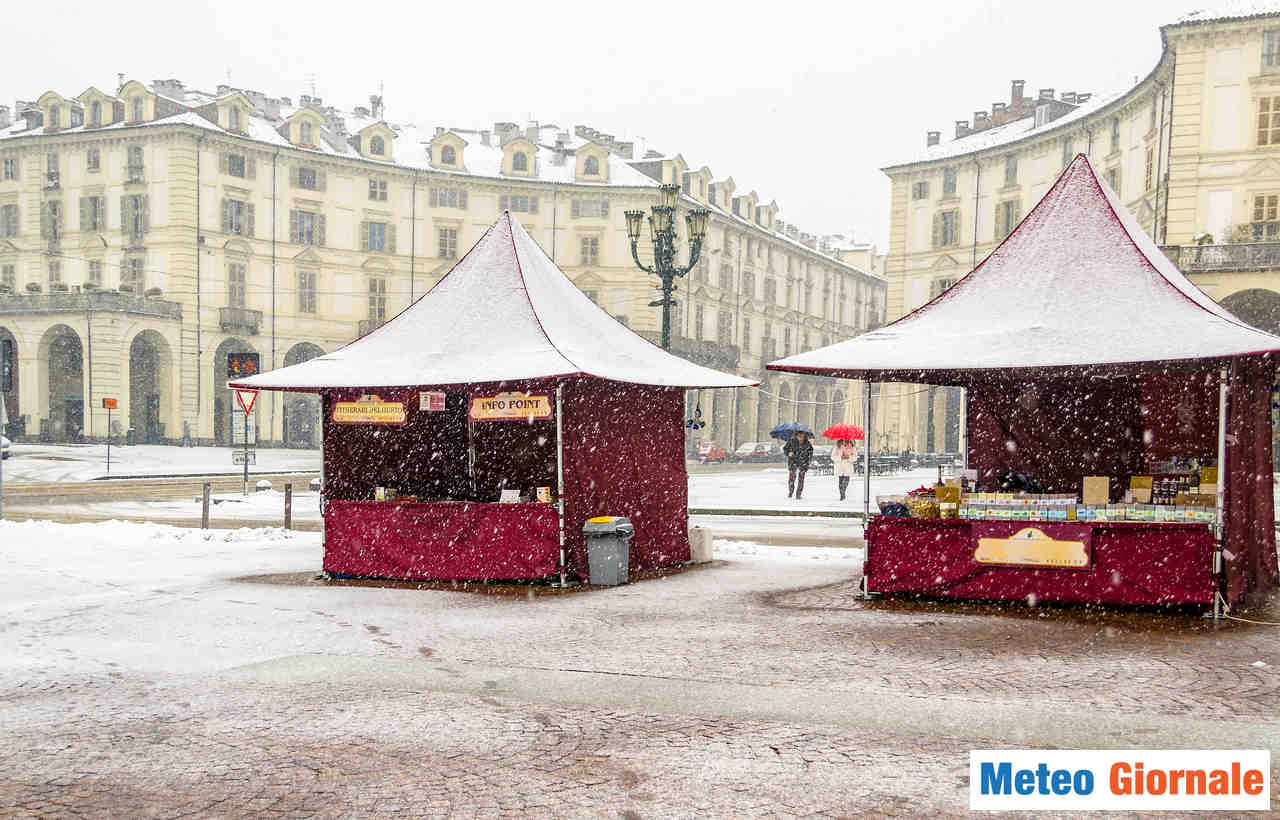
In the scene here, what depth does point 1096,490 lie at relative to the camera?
1252 cm

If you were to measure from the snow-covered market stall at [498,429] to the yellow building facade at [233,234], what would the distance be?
1543 inches

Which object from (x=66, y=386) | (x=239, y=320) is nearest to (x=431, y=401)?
(x=239, y=320)

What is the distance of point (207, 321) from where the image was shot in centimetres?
5291

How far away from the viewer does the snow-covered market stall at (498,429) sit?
13195 millimetres

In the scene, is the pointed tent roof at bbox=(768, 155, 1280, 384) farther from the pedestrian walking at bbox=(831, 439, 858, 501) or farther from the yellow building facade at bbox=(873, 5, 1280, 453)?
the yellow building facade at bbox=(873, 5, 1280, 453)

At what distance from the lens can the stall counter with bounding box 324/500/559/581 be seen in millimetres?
13109

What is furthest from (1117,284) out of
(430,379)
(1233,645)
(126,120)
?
(126,120)

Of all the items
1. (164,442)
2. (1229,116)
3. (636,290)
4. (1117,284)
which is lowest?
(164,442)

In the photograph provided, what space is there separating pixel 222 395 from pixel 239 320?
377 cm

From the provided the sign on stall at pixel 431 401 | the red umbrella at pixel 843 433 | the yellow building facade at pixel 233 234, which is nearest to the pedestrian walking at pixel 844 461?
the red umbrella at pixel 843 433

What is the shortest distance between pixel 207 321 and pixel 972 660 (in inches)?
1969

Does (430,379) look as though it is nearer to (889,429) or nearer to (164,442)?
(164,442)

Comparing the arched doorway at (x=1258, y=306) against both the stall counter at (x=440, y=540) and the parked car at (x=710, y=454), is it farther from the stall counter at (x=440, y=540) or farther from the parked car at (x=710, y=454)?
the stall counter at (x=440, y=540)

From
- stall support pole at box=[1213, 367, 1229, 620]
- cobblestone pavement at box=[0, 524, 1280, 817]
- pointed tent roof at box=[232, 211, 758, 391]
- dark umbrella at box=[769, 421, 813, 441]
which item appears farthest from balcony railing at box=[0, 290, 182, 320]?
stall support pole at box=[1213, 367, 1229, 620]
